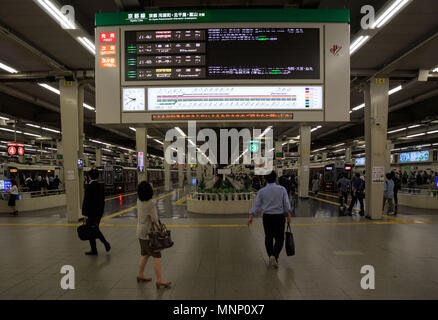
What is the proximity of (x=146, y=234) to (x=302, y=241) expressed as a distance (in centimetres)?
443

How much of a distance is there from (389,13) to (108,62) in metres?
6.23

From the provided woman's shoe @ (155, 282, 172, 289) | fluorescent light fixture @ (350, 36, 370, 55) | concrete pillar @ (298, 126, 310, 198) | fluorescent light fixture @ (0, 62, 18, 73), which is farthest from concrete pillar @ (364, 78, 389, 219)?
fluorescent light fixture @ (0, 62, 18, 73)

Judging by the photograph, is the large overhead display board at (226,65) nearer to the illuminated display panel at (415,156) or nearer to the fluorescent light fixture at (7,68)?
the fluorescent light fixture at (7,68)

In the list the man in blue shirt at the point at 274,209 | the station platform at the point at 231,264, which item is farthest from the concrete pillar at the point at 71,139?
the man in blue shirt at the point at 274,209

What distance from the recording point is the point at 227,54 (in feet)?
15.2

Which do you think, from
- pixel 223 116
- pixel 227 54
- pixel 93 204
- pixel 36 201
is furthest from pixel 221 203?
pixel 36 201

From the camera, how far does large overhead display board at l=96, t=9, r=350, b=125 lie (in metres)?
4.57

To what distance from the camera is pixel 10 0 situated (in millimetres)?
5609

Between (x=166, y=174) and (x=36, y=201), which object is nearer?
(x=36, y=201)

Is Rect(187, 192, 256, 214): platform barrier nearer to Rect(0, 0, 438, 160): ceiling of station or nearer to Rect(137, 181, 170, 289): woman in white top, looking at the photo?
Rect(0, 0, 438, 160): ceiling of station

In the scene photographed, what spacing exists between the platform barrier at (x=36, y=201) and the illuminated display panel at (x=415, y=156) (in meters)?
27.9

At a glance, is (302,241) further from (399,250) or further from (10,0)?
(10,0)

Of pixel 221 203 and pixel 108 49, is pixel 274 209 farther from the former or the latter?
pixel 221 203

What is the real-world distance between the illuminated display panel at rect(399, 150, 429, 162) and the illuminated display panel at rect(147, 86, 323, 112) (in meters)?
22.3
